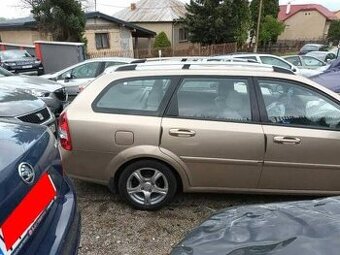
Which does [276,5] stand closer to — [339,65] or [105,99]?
[339,65]

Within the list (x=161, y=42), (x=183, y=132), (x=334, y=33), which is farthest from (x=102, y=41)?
(x=334, y=33)

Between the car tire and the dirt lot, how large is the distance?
12 cm

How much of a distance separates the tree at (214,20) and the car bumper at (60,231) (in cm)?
2648

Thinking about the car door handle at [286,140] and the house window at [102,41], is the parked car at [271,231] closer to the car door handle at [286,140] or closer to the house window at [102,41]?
the car door handle at [286,140]

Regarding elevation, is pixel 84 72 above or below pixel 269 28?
above

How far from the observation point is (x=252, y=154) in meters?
3.52

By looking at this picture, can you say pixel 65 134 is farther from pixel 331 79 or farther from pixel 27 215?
pixel 331 79

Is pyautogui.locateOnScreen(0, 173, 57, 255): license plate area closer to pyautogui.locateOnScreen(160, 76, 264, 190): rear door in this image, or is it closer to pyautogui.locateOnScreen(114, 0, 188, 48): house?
pyautogui.locateOnScreen(160, 76, 264, 190): rear door

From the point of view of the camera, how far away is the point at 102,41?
27.3 m

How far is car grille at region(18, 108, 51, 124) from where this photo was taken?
484 centimetres

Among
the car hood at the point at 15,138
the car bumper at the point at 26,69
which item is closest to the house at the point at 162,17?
the car bumper at the point at 26,69

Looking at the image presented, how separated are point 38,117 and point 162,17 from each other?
32.4 meters

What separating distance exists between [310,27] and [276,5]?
2081 centimetres

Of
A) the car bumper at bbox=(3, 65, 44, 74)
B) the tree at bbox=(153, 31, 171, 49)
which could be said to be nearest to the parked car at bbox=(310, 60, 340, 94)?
the car bumper at bbox=(3, 65, 44, 74)
